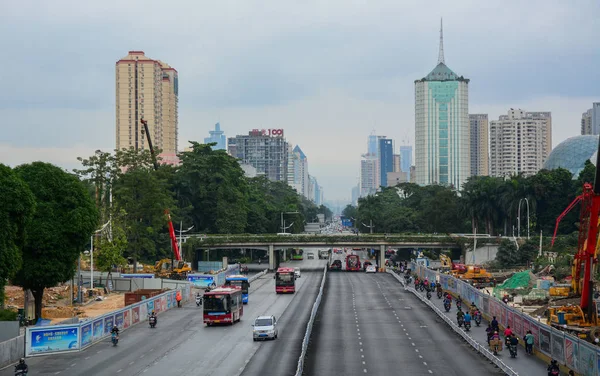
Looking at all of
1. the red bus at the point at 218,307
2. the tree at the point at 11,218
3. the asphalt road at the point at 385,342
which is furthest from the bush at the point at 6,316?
the asphalt road at the point at 385,342

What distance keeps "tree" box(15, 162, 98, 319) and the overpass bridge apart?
6805cm

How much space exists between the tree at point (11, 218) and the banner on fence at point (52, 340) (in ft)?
16.1

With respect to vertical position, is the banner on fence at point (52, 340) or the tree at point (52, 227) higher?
the tree at point (52, 227)

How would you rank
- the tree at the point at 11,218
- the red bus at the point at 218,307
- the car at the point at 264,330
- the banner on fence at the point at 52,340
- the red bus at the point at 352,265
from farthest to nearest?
the red bus at the point at 352,265 → the red bus at the point at 218,307 → the car at the point at 264,330 → the tree at the point at 11,218 → the banner on fence at the point at 52,340

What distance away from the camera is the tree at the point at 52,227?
62.3m

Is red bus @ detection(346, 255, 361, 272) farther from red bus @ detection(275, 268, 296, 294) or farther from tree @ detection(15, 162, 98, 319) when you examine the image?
tree @ detection(15, 162, 98, 319)

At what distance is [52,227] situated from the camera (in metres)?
63.6

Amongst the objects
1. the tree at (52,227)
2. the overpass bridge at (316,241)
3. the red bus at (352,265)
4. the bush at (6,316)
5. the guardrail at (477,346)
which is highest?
the tree at (52,227)

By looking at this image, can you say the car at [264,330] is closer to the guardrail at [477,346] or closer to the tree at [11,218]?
the guardrail at [477,346]

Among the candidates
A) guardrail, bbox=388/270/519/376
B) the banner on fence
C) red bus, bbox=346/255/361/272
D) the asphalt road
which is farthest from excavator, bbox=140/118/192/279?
the banner on fence

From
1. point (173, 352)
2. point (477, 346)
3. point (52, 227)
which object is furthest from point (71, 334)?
point (477, 346)

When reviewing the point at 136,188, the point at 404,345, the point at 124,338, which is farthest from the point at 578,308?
the point at 136,188

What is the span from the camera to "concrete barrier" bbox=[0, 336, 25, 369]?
146ft

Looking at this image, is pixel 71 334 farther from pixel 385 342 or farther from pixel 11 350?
pixel 385 342
